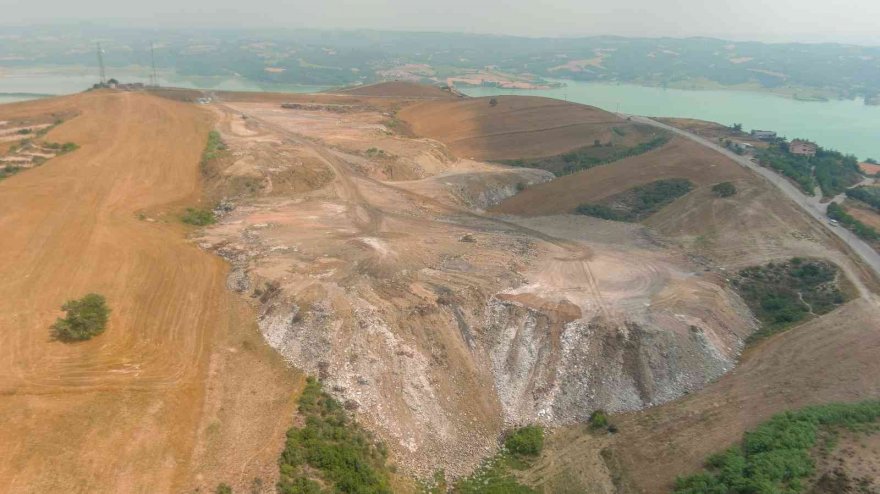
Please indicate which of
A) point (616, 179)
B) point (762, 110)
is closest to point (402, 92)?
point (616, 179)

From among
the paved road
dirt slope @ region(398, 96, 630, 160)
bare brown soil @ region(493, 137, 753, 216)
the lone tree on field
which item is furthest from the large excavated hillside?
dirt slope @ region(398, 96, 630, 160)

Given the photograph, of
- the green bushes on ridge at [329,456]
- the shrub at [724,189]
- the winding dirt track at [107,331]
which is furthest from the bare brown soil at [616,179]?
the green bushes on ridge at [329,456]

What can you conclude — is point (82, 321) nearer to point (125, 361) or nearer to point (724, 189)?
point (125, 361)

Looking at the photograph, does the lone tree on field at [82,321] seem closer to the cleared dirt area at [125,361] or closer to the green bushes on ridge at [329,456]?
the cleared dirt area at [125,361]

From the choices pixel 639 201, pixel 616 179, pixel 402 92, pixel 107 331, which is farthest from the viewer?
pixel 402 92

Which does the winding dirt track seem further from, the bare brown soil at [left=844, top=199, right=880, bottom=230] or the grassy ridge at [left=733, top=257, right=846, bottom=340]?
the bare brown soil at [left=844, top=199, right=880, bottom=230]

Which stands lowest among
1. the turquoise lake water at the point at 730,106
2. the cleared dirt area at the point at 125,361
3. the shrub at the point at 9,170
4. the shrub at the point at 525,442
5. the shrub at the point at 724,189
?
the shrub at the point at 525,442
